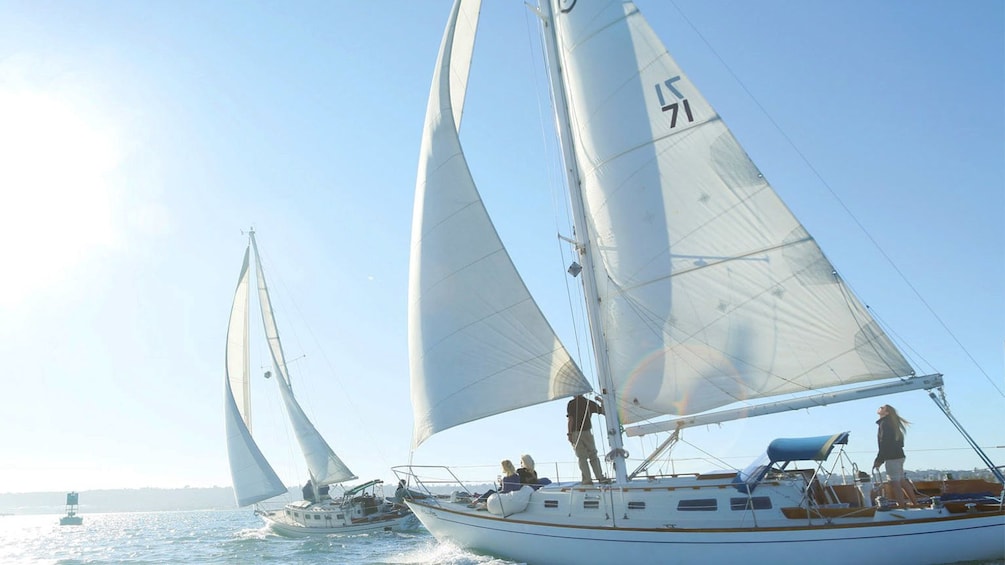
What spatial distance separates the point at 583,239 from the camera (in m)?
13.5

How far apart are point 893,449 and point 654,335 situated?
4176mm

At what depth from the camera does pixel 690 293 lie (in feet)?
39.8

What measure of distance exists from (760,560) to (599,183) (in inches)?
292

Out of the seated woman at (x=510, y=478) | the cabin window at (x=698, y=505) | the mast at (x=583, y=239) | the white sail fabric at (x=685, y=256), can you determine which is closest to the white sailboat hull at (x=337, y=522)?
the seated woman at (x=510, y=478)

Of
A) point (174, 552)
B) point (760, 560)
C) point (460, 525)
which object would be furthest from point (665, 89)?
point (174, 552)

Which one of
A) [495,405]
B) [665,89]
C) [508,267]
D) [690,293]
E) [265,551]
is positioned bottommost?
[265,551]

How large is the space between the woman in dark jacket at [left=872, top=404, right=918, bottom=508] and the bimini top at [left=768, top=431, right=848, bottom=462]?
1.73 ft

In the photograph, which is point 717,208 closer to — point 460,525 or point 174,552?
point 460,525

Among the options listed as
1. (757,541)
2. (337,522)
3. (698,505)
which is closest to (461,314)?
(698,505)

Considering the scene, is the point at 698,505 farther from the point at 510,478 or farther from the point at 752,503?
the point at 510,478

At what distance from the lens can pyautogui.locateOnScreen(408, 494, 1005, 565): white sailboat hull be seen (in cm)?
899

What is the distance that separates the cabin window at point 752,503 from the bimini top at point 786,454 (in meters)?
0.16

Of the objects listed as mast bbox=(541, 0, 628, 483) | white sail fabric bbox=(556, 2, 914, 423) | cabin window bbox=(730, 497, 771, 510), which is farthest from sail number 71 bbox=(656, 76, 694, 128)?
cabin window bbox=(730, 497, 771, 510)

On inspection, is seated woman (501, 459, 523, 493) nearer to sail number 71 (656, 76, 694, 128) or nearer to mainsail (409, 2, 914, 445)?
mainsail (409, 2, 914, 445)
